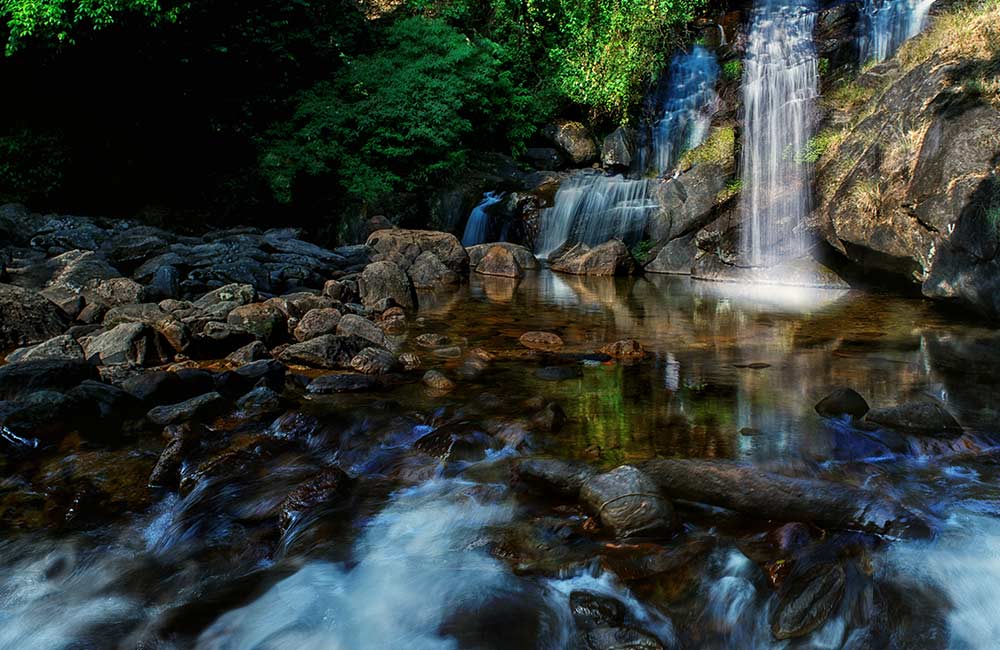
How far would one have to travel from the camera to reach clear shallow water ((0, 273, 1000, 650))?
2807 mm

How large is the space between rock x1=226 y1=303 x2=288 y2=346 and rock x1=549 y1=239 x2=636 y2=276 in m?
8.10

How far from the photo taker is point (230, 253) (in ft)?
35.2

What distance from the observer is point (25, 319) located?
6.74m

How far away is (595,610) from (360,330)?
4.81m

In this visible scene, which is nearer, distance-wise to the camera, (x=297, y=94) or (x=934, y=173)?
(x=934, y=173)

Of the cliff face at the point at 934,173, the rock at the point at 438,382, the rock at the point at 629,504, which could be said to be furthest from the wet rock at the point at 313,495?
the cliff face at the point at 934,173

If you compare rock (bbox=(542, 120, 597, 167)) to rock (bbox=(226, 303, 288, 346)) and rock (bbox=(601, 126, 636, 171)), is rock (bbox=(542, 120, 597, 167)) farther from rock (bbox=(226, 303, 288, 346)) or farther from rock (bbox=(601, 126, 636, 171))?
rock (bbox=(226, 303, 288, 346))

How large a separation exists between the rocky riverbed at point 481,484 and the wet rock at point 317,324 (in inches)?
1.9

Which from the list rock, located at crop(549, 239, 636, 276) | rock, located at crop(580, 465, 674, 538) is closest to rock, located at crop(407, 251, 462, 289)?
rock, located at crop(549, 239, 636, 276)

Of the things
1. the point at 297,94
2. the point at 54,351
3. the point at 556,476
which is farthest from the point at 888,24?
the point at 54,351

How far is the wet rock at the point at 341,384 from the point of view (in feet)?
18.2

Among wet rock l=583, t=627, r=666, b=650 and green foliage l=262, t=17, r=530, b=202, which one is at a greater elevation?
green foliage l=262, t=17, r=530, b=202

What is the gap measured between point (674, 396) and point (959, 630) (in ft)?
9.24

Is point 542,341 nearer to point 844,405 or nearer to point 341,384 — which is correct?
point 341,384
